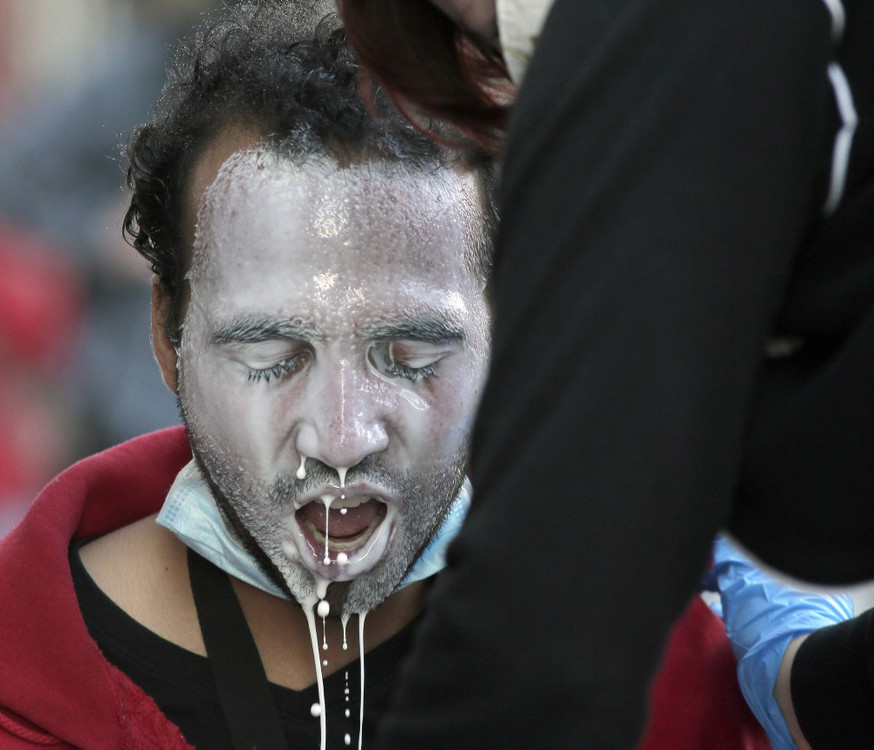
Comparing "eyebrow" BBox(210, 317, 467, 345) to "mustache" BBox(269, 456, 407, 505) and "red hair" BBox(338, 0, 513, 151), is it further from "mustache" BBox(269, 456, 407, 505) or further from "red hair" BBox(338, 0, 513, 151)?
"red hair" BBox(338, 0, 513, 151)

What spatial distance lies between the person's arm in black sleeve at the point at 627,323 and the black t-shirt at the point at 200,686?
76cm

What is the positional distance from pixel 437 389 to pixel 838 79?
0.72m

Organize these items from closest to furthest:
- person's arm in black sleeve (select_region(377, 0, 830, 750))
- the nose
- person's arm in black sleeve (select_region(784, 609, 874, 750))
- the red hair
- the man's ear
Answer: person's arm in black sleeve (select_region(377, 0, 830, 750)) → the red hair → person's arm in black sleeve (select_region(784, 609, 874, 750)) → the nose → the man's ear

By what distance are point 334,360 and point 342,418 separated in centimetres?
7

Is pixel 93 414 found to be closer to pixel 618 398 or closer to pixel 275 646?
pixel 275 646

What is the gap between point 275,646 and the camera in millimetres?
1373

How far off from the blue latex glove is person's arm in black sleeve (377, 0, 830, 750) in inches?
25.5

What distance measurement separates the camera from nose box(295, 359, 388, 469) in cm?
120

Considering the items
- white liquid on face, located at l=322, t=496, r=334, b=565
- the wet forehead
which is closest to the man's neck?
white liquid on face, located at l=322, t=496, r=334, b=565

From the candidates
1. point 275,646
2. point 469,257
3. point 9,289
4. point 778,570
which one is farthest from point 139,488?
point 9,289

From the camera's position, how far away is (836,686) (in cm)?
111

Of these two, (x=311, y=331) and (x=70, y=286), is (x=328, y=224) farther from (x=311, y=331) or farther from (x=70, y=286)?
(x=70, y=286)

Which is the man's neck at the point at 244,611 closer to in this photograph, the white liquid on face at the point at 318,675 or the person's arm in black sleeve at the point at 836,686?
the white liquid on face at the point at 318,675

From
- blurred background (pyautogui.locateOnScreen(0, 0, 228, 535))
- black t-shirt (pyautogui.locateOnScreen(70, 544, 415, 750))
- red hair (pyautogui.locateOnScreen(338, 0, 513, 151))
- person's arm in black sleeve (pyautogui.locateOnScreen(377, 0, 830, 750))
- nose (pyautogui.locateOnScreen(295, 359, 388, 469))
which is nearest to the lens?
person's arm in black sleeve (pyautogui.locateOnScreen(377, 0, 830, 750))
